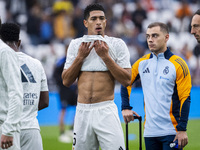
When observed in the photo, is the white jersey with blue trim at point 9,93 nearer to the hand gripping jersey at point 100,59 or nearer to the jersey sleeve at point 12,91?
the jersey sleeve at point 12,91

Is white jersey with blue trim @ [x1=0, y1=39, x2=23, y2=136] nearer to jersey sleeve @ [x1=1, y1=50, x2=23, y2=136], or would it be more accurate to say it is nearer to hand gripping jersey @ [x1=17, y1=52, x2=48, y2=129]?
jersey sleeve @ [x1=1, y1=50, x2=23, y2=136]

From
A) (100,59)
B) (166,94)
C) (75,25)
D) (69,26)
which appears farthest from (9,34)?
(69,26)

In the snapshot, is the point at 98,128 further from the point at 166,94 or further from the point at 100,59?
the point at 166,94

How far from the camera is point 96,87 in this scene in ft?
15.6

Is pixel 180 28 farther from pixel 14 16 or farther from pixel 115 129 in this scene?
pixel 115 129

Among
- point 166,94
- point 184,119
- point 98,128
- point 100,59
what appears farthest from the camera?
point 166,94

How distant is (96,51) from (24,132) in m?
1.22

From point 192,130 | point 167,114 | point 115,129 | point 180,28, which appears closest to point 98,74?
point 115,129

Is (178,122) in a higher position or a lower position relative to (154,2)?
lower

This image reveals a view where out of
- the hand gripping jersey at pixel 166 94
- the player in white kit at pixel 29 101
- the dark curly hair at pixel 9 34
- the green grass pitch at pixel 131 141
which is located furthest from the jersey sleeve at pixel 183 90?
the green grass pitch at pixel 131 141

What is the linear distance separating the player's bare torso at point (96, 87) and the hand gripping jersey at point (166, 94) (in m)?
0.67

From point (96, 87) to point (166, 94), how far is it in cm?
93

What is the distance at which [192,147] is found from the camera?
9602 millimetres

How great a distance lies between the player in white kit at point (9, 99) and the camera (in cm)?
374
